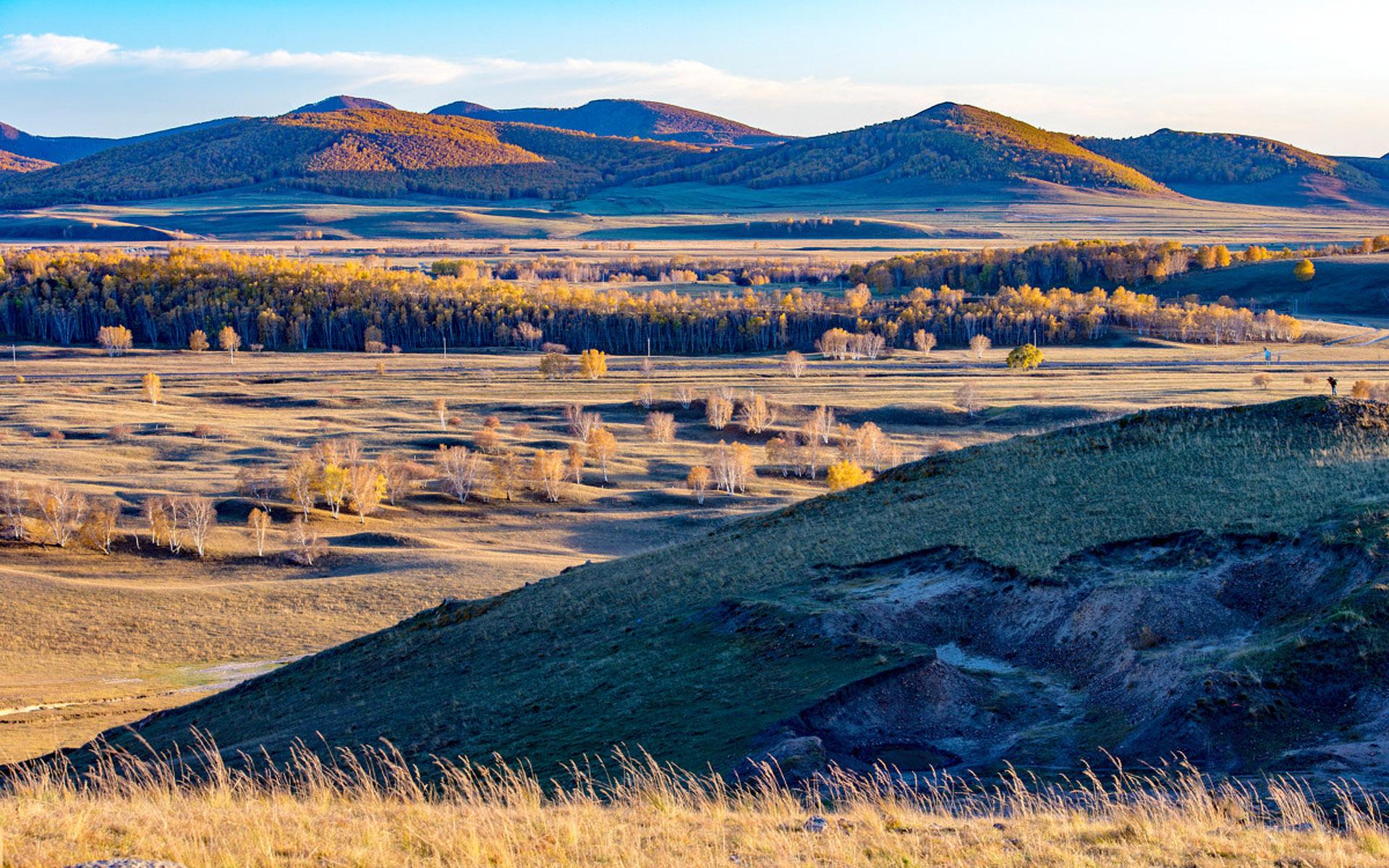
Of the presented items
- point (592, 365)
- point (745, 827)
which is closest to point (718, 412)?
point (592, 365)

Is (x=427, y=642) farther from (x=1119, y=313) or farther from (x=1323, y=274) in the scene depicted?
(x=1323, y=274)

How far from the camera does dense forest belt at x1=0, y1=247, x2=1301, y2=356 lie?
473ft

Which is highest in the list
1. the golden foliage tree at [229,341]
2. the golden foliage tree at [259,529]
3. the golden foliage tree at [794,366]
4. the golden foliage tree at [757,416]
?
the golden foliage tree at [229,341]

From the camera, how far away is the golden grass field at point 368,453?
1593 inches

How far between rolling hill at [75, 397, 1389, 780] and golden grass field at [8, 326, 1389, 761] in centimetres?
1089

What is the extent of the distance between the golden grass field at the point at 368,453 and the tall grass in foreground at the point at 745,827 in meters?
18.6

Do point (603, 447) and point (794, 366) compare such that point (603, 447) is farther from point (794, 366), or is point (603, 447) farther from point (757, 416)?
point (794, 366)

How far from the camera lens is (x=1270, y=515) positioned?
1995cm

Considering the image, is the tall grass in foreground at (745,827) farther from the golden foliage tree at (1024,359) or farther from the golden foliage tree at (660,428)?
the golden foliage tree at (1024,359)

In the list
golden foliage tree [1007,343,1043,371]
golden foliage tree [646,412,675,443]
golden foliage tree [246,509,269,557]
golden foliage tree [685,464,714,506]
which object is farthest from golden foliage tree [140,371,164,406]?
golden foliage tree [1007,343,1043,371]

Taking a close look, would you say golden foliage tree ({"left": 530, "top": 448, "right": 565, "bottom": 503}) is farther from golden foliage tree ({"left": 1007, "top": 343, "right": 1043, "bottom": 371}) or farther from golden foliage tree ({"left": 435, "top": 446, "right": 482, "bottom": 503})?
golden foliage tree ({"left": 1007, "top": 343, "right": 1043, "bottom": 371})

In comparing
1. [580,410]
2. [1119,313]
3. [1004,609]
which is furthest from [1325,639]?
[1119,313]

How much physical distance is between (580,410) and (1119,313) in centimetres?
8261

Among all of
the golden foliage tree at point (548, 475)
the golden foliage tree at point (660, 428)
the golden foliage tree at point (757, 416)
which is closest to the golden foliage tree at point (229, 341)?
the golden foliage tree at point (660, 428)
